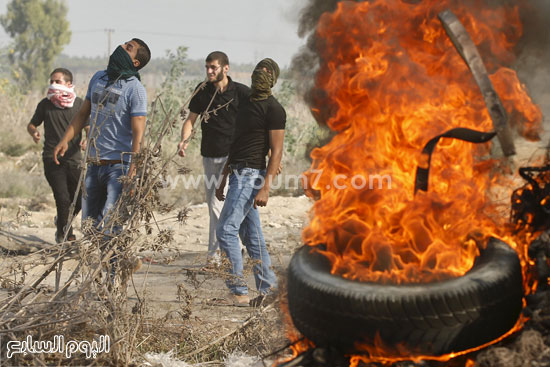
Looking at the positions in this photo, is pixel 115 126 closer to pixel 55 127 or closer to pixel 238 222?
pixel 238 222

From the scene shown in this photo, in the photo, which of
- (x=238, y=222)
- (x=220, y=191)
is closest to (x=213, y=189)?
(x=220, y=191)

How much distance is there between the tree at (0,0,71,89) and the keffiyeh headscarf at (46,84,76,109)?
39866mm

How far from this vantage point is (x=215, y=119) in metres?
7.48

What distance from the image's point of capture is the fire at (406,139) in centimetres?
357

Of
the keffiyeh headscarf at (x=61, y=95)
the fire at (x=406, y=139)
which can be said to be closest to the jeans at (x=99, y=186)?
the fire at (x=406, y=139)

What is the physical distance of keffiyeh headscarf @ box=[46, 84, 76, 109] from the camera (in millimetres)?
8758

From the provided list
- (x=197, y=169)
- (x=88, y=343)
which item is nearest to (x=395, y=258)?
(x=88, y=343)

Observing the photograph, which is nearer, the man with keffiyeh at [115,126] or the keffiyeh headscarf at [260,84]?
the man with keffiyeh at [115,126]

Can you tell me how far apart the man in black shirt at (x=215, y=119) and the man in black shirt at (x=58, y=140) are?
218 cm

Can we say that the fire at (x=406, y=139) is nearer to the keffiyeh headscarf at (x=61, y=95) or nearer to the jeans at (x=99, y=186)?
the jeans at (x=99, y=186)

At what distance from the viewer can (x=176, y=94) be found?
16953 millimetres

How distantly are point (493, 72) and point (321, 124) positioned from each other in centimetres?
120

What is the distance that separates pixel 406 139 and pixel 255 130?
2.59 m

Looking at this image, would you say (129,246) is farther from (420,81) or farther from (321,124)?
(420,81)
